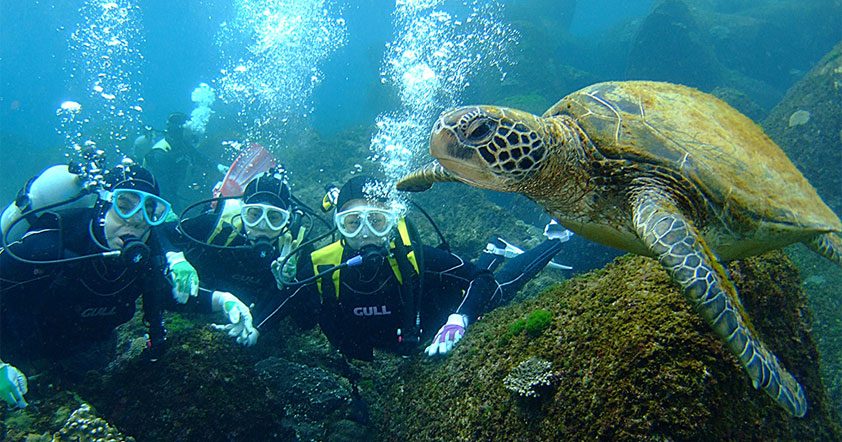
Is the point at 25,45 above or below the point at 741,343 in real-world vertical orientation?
above

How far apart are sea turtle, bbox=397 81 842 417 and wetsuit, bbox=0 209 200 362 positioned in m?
3.24

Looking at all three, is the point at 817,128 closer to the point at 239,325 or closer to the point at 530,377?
the point at 530,377

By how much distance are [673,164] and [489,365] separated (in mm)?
1728

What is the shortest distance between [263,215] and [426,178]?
104 inches

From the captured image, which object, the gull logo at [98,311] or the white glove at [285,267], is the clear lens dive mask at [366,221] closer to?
the white glove at [285,267]

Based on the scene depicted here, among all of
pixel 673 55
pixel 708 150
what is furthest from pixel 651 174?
pixel 673 55

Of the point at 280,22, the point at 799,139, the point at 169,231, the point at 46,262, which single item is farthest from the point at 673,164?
the point at 280,22

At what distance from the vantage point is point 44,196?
3.22 meters

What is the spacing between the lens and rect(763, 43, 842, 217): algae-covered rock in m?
6.32

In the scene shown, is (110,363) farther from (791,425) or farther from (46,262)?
(791,425)

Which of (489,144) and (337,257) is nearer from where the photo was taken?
(489,144)

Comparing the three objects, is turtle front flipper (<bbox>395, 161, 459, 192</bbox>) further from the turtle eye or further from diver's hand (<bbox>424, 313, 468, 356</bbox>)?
diver's hand (<bbox>424, 313, 468, 356</bbox>)

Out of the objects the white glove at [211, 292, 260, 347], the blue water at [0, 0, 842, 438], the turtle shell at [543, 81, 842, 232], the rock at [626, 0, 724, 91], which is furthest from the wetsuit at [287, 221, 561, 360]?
the rock at [626, 0, 724, 91]

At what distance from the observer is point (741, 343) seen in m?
1.40
